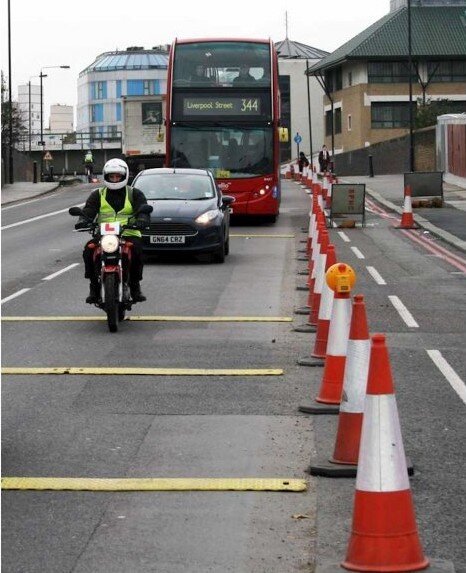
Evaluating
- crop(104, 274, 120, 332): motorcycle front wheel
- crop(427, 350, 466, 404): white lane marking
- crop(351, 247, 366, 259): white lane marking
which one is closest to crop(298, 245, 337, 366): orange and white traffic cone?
crop(427, 350, 466, 404): white lane marking

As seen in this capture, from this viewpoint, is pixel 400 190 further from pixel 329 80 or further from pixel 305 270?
pixel 329 80

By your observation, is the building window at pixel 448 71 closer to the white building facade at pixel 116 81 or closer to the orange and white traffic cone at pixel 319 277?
the orange and white traffic cone at pixel 319 277

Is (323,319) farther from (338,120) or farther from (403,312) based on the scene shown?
(338,120)

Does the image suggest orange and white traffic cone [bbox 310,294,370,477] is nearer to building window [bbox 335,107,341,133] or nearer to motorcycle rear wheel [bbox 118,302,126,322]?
motorcycle rear wheel [bbox 118,302,126,322]

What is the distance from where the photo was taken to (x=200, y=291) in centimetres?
1795

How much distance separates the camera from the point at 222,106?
101ft

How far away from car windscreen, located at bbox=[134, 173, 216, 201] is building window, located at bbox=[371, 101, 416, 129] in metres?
65.9

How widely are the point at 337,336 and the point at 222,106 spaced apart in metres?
22.0

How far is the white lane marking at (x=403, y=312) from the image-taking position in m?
14.4

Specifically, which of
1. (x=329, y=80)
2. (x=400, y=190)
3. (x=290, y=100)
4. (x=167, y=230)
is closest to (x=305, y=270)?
(x=167, y=230)

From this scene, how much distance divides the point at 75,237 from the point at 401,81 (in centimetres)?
6221

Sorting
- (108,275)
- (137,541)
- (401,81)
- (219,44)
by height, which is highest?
(401,81)

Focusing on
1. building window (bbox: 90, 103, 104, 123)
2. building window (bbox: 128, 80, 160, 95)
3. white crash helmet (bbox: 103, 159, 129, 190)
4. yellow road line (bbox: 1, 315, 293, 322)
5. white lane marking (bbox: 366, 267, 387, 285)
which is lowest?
yellow road line (bbox: 1, 315, 293, 322)

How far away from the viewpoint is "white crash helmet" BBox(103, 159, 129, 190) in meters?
14.3
